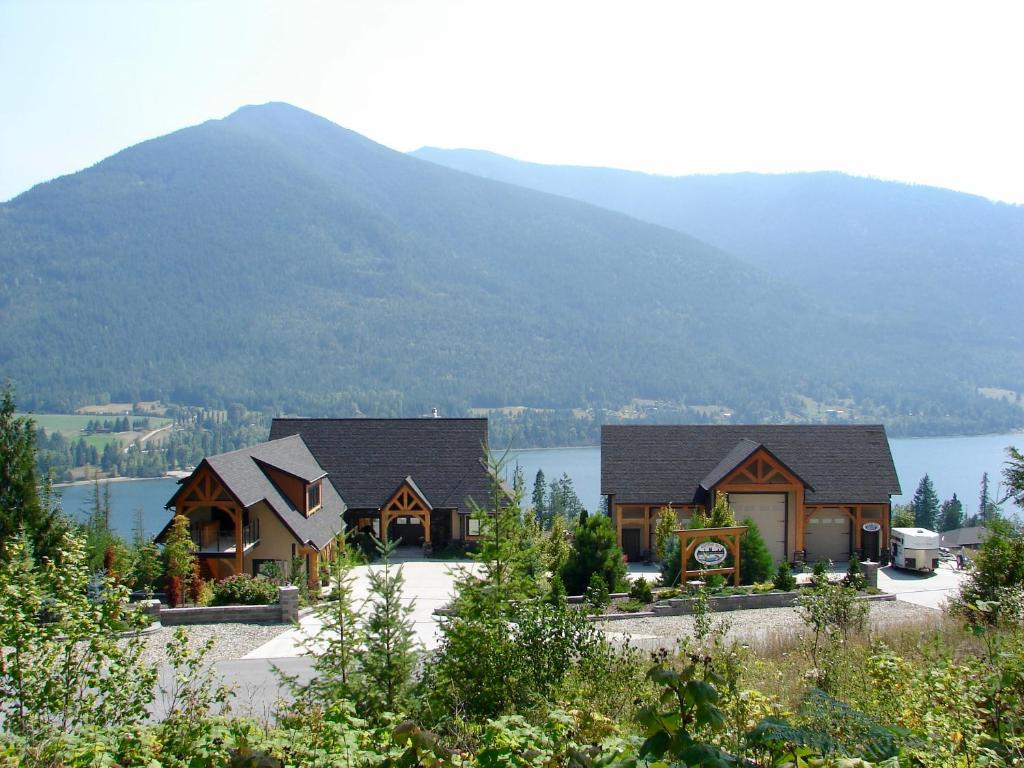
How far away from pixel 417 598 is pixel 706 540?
28.6ft

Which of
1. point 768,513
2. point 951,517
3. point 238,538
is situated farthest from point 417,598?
point 951,517

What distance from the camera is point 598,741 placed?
548 cm

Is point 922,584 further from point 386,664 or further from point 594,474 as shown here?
point 594,474

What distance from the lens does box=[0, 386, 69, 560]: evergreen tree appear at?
19.6 meters

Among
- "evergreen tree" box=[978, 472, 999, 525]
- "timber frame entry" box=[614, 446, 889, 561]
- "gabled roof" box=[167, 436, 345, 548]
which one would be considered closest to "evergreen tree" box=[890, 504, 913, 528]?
"evergreen tree" box=[978, 472, 999, 525]

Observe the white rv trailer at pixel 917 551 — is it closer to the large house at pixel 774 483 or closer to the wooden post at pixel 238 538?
the large house at pixel 774 483

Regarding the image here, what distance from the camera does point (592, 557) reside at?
72.9ft

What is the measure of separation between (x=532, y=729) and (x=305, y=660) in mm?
12112

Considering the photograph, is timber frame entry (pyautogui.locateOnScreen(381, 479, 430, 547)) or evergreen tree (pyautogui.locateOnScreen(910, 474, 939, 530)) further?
evergreen tree (pyautogui.locateOnScreen(910, 474, 939, 530))

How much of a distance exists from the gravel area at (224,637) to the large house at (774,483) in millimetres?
14698

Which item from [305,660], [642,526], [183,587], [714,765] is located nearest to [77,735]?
[714,765]

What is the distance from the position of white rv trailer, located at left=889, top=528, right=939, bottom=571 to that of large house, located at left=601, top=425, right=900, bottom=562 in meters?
1.33

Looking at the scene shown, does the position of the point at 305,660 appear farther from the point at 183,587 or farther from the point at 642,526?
the point at 642,526

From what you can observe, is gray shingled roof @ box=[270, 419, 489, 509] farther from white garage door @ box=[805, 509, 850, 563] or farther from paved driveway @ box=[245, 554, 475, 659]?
white garage door @ box=[805, 509, 850, 563]
